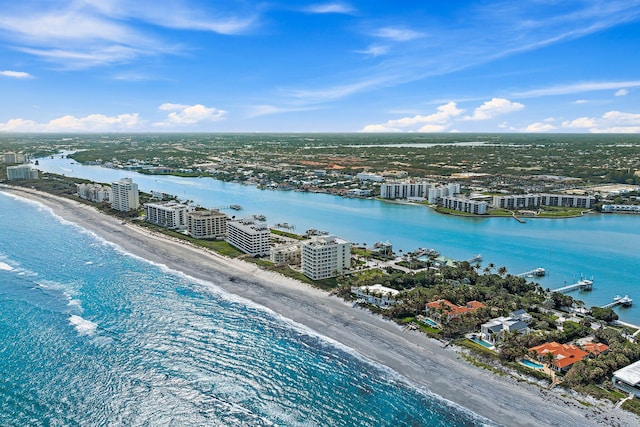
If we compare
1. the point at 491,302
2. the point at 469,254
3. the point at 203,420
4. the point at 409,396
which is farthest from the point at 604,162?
the point at 203,420

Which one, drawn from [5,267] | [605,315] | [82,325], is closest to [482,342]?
[605,315]

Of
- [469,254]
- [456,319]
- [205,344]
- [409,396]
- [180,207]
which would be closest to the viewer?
[409,396]

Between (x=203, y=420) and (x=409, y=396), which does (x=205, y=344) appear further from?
(x=409, y=396)

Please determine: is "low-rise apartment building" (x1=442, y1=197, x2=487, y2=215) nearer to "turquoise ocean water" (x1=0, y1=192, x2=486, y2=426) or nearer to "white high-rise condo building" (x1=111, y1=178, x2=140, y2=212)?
"turquoise ocean water" (x1=0, y1=192, x2=486, y2=426)

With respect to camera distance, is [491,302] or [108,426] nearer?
[108,426]

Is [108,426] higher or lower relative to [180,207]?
lower

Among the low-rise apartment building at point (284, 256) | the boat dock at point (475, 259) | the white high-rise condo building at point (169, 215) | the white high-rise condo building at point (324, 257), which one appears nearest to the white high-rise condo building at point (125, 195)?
the white high-rise condo building at point (169, 215)

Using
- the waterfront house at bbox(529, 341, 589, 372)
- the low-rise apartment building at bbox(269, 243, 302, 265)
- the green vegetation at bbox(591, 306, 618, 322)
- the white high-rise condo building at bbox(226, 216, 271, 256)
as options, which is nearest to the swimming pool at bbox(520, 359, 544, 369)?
the waterfront house at bbox(529, 341, 589, 372)
